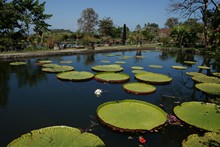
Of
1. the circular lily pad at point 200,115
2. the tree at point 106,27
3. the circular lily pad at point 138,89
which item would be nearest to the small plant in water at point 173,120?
the circular lily pad at point 200,115

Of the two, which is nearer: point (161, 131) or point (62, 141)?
point (62, 141)

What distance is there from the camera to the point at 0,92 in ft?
22.3

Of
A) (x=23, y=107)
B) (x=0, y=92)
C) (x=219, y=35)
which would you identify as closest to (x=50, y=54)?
(x=0, y=92)

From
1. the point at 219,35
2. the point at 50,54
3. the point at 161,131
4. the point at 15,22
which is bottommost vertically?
the point at 161,131

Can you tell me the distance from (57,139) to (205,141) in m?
2.84

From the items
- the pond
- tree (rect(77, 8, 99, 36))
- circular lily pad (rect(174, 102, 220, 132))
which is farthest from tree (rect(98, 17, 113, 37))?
circular lily pad (rect(174, 102, 220, 132))

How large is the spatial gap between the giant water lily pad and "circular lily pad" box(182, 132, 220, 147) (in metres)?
1.67

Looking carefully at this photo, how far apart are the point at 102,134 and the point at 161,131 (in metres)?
1.34

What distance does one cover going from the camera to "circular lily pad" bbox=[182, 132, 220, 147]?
11.8 feet

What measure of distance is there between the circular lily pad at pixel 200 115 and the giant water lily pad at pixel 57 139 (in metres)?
2.45

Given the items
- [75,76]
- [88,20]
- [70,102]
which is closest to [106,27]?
[88,20]

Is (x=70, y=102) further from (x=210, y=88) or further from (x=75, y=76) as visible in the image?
(x=210, y=88)

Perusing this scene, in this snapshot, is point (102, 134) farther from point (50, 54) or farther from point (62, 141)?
point (50, 54)

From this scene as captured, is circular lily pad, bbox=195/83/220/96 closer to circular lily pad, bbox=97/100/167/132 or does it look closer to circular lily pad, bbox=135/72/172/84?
circular lily pad, bbox=135/72/172/84
